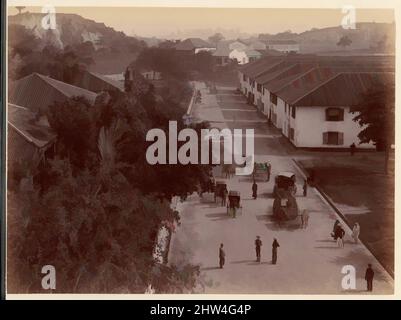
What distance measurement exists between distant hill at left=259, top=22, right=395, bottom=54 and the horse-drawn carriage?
1145 millimetres

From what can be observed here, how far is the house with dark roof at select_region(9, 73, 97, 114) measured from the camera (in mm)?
5779

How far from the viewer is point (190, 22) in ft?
18.9

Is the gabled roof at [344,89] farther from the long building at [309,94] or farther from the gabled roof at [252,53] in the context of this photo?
the gabled roof at [252,53]

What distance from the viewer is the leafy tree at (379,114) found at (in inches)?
227

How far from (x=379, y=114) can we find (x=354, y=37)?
58 cm

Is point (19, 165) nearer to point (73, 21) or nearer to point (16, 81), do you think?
point (16, 81)

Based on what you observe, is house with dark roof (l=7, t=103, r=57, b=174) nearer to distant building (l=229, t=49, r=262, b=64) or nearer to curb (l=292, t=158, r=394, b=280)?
distant building (l=229, t=49, r=262, b=64)

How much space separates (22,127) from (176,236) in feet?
4.44

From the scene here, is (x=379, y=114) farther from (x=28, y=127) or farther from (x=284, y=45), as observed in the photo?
(x=28, y=127)

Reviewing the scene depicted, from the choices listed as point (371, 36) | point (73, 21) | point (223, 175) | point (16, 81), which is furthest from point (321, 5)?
point (16, 81)

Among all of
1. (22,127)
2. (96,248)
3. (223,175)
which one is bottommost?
(96,248)

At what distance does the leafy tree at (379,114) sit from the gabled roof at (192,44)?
1.18 meters

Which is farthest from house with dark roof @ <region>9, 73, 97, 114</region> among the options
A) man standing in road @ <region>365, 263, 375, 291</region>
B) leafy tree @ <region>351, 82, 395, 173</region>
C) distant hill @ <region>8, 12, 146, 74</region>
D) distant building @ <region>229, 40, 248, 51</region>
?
man standing in road @ <region>365, 263, 375, 291</region>

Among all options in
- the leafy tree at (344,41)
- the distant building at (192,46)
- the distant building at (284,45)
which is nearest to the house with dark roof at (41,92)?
the distant building at (192,46)
